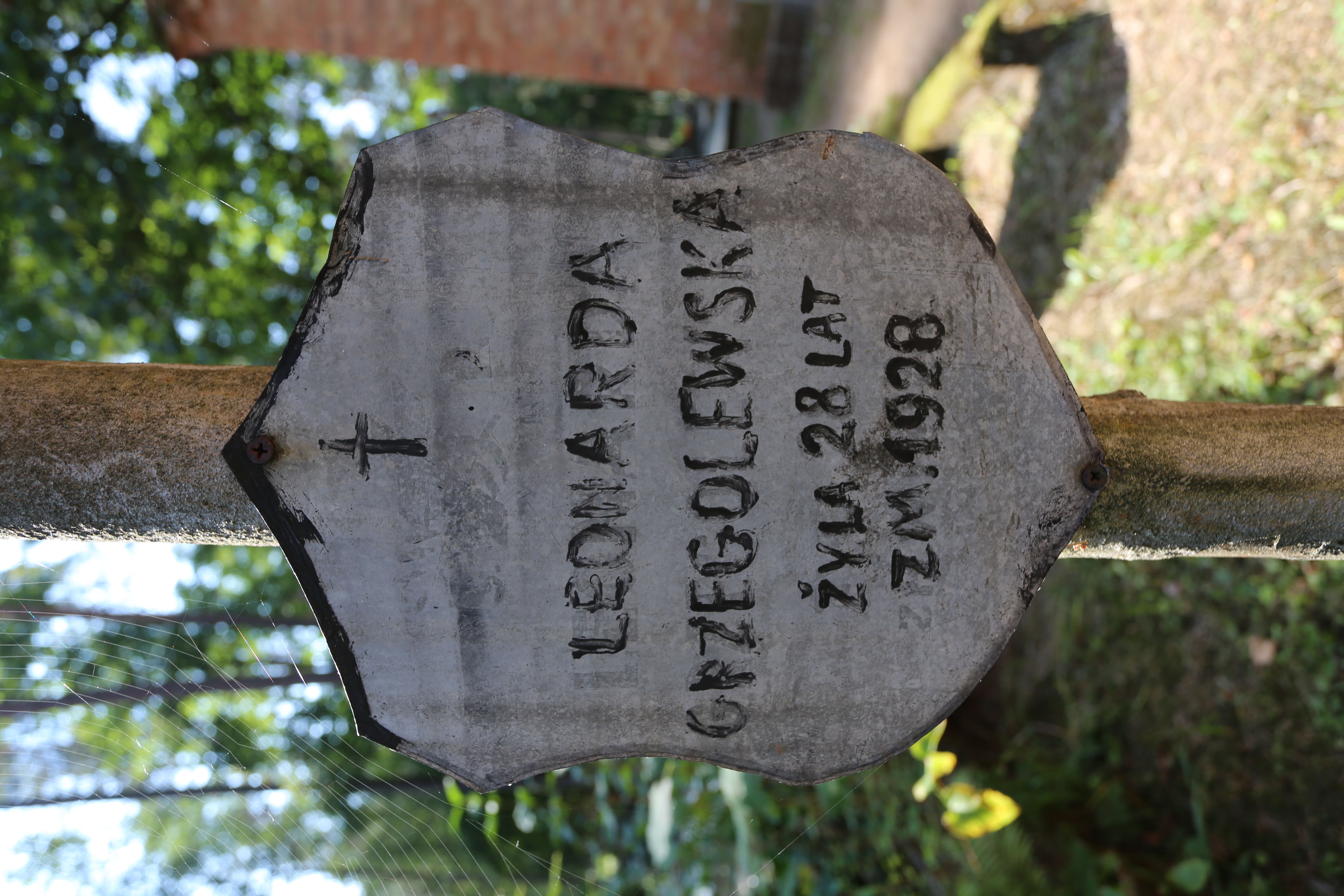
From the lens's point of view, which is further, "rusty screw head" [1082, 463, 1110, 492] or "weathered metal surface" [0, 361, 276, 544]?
"rusty screw head" [1082, 463, 1110, 492]

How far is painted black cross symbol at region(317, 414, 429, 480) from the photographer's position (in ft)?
4.60

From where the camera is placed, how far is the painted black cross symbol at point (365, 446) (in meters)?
1.40

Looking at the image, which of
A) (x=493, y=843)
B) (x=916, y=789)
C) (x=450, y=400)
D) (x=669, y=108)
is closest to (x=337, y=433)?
(x=450, y=400)

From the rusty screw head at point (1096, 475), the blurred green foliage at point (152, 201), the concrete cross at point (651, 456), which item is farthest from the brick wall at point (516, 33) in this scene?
the rusty screw head at point (1096, 475)

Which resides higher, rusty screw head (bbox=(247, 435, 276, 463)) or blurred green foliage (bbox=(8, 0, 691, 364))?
blurred green foliage (bbox=(8, 0, 691, 364))

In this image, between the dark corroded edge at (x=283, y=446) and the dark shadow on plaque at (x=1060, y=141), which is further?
the dark shadow on plaque at (x=1060, y=141)

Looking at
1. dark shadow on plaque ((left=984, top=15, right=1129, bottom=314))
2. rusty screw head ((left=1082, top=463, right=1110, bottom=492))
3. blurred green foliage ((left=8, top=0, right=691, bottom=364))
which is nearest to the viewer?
rusty screw head ((left=1082, top=463, right=1110, bottom=492))

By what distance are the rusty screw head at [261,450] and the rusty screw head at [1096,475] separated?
1348mm

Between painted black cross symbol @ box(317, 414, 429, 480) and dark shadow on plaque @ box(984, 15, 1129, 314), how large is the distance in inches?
135

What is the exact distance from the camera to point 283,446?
138 cm

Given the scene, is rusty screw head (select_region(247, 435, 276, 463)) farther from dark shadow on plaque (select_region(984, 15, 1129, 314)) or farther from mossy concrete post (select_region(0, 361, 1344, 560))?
dark shadow on plaque (select_region(984, 15, 1129, 314))

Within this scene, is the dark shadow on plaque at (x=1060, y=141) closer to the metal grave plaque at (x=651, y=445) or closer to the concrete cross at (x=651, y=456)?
the concrete cross at (x=651, y=456)

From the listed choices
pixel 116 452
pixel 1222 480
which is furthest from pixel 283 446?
pixel 1222 480

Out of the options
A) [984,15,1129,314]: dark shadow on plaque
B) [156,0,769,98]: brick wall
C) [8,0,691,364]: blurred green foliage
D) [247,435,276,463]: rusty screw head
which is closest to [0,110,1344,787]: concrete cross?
[247,435,276,463]: rusty screw head
